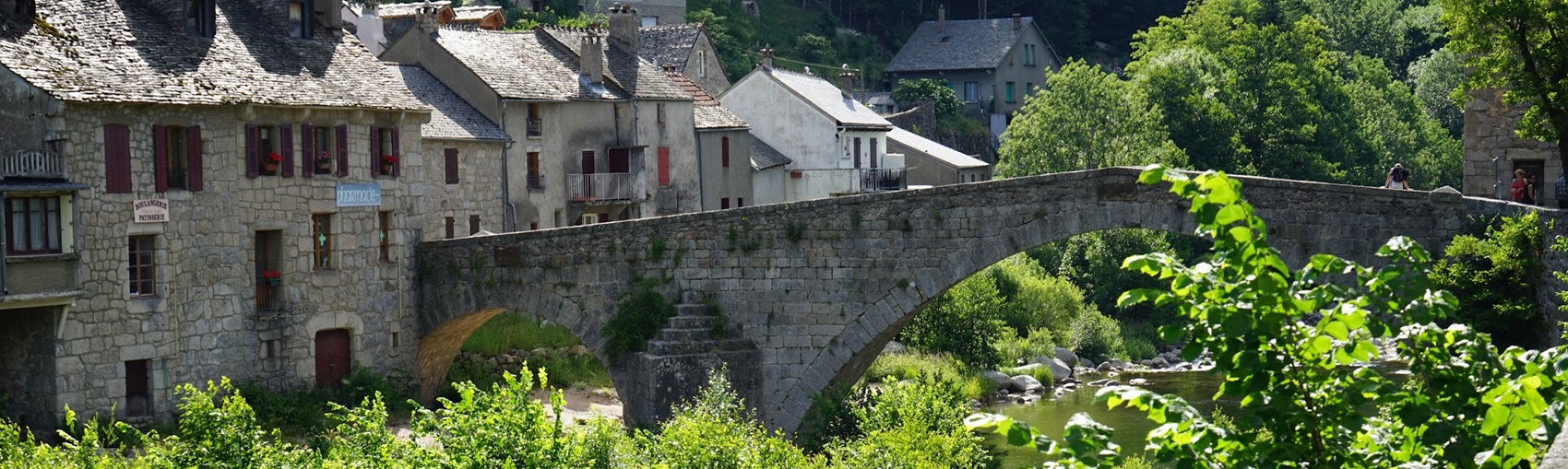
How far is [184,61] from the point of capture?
77.8 feet

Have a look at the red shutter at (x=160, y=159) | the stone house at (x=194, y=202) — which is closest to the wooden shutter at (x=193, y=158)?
the stone house at (x=194, y=202)

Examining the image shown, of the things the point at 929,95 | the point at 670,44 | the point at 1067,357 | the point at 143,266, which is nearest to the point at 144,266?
the point at 143,266

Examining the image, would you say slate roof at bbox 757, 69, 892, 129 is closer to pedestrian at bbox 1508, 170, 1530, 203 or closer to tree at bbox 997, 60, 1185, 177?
tree at bbox 997, 60, 1185, 177

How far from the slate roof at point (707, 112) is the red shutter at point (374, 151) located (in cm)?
1400

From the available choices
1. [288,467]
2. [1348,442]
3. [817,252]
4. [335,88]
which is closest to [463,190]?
[335,88]

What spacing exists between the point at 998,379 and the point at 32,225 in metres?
19.5

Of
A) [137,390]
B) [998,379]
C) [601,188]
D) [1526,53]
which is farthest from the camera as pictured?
[601,188]

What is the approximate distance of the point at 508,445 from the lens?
16.3m

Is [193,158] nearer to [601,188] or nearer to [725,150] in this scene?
[601,188]

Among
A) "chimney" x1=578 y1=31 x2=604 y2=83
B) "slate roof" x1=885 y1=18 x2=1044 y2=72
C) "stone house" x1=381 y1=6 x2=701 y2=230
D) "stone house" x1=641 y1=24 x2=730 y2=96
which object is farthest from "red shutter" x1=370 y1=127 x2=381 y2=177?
"slate roof" x1=885 y1=18 x2=1044 y2=72

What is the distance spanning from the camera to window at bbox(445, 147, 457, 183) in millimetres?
31984

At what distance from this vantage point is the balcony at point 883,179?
46250mm

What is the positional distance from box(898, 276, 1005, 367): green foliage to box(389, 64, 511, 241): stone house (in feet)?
28.4

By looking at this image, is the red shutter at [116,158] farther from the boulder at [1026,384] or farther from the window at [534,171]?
the boulder at [1026,384]
